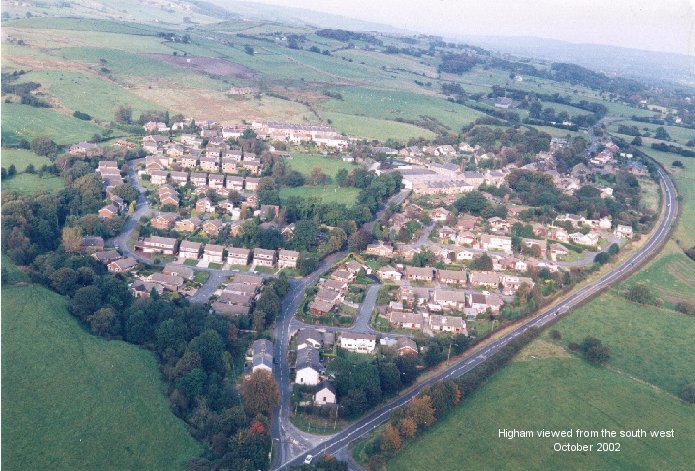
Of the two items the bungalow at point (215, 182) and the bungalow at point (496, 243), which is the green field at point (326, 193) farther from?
the bungalow at point (496, 243)

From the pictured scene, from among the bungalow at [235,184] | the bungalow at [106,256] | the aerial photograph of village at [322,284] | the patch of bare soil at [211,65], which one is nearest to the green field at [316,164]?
the aerial photograph of village at [322,284]

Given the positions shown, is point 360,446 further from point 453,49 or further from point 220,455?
point 453,49

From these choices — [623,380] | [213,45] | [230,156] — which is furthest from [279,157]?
[213,45]

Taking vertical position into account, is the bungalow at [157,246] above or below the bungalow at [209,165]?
below

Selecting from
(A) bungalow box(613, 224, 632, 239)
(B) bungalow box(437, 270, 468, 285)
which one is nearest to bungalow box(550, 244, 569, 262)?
(A) bungalow box(613, 224, 632, 239)

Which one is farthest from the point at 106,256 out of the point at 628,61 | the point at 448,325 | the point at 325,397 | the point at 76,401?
the point at 628,61

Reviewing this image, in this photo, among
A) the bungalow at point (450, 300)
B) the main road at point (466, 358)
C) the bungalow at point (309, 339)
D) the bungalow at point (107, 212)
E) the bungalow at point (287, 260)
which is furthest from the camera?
the bungalow at point (107, 212)

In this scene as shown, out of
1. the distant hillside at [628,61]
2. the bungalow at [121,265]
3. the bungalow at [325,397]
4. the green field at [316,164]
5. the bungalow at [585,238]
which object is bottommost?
the bungalow at [121,265]
